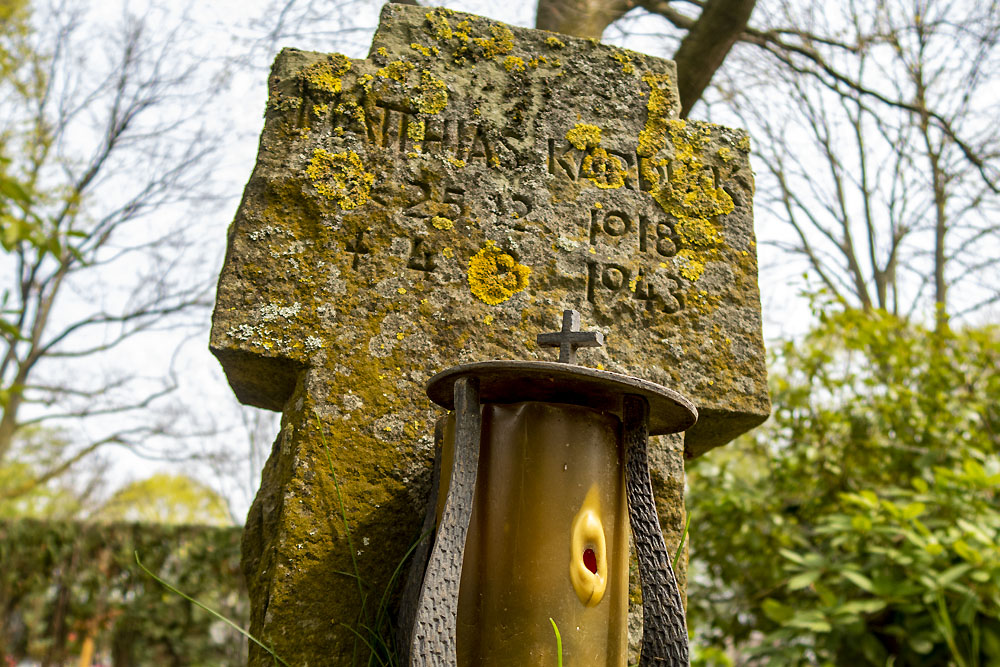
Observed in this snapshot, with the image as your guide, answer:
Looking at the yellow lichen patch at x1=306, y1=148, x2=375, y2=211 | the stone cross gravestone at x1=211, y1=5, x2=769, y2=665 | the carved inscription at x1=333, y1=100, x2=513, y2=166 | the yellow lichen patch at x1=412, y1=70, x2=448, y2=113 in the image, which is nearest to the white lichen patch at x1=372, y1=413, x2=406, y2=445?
the stone cross gravestone at x1=211, y1=5, x2=769, y2=665

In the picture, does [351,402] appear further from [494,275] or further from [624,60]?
[624,60]

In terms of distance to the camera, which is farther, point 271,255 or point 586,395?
point 271,255

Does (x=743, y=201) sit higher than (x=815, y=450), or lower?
higher

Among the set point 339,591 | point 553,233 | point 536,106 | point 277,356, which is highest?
point 536,106

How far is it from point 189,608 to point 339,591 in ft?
18.5

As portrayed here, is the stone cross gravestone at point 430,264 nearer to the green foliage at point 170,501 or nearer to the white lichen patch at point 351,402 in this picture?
the white lichen patch at point 351,402

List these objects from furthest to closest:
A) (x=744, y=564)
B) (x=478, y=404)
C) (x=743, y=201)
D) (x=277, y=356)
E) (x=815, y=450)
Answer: (x=744, y=564)
(x=815, y=450)
(x=743, y=201)
(x=277, y=356)
(x=478, y=404)

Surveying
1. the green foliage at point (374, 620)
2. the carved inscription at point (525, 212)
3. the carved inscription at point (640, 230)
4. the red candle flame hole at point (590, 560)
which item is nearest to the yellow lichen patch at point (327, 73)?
the carved inscription at point (525, 212)

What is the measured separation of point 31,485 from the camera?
36.0 ft

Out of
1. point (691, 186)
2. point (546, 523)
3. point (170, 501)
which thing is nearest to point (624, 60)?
point (691, 186)

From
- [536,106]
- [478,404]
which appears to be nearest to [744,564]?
[536,106]

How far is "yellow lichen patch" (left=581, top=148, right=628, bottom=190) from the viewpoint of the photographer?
1.84m

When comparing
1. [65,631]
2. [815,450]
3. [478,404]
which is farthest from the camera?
[65,631]

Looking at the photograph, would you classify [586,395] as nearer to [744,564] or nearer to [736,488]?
[736,488]
